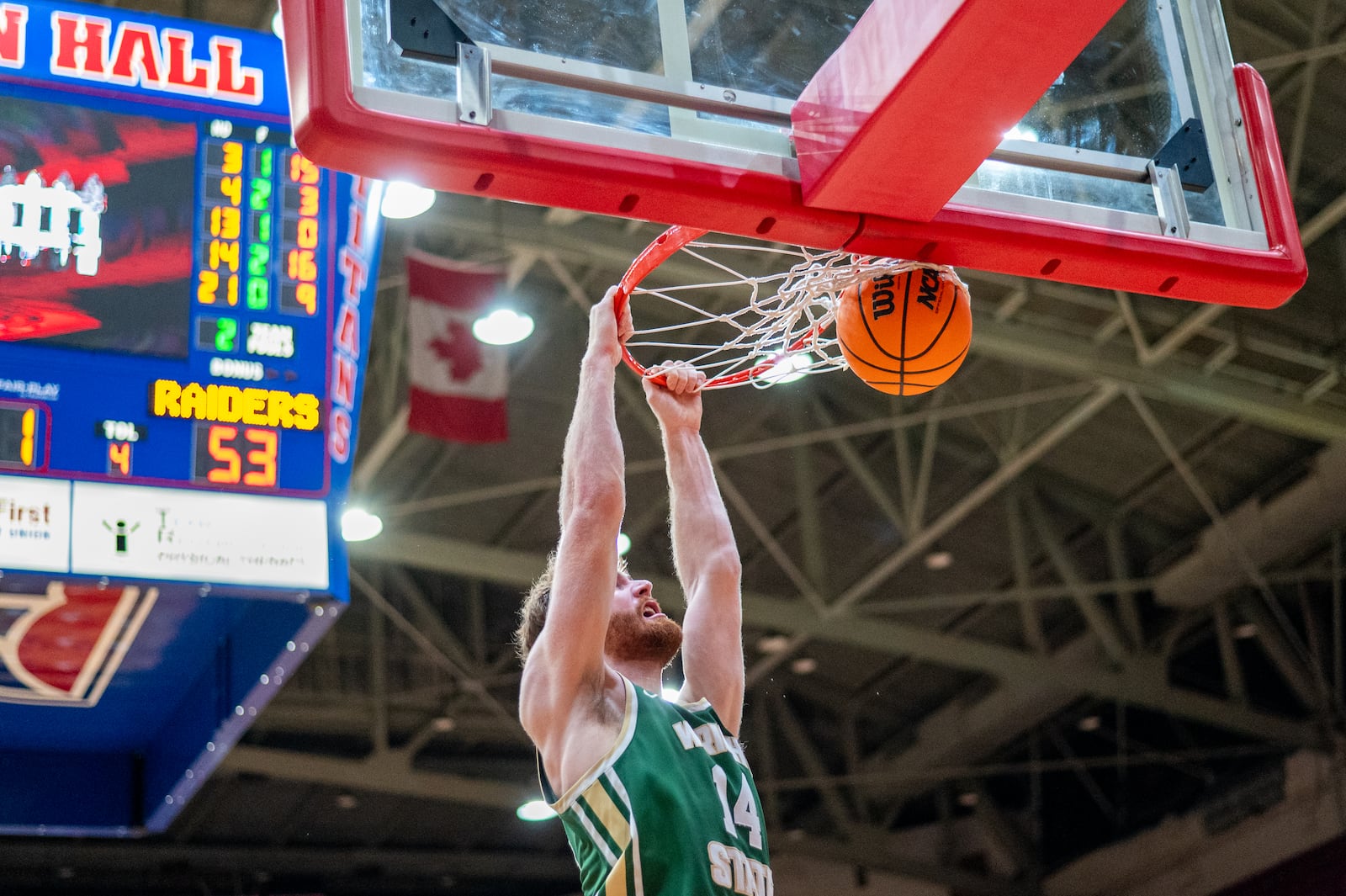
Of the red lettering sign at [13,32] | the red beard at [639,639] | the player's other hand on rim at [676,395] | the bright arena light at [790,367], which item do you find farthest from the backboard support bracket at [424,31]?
the red lettering sign at [13,32]

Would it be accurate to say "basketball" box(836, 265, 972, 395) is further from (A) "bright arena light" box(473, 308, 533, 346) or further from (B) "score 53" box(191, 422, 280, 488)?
(A) "bright arena light" box(473, 308, 533, 346)

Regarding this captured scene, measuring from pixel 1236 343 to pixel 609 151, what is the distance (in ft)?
33.9

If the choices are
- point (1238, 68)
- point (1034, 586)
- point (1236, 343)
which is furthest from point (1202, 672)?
point (1238, 68)

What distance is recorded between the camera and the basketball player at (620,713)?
12.3 ft

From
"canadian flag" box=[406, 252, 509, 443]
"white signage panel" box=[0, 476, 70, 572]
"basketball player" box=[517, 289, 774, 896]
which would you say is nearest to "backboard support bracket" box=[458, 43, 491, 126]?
"basketball player" box=[517, 289, 774, 896]

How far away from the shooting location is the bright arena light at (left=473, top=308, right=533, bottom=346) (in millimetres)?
10789

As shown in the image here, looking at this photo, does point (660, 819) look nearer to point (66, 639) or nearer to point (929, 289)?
point (929, 289)

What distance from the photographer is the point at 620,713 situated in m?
3.92

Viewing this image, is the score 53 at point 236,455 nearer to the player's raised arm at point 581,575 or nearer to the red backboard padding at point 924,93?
the player's raised arm at point 581,575

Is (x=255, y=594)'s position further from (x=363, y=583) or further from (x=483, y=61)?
(x=363, y=583)

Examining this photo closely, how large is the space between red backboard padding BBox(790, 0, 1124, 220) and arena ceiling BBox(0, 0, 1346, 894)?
7.33 meters

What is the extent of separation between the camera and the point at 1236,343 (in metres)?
13.2

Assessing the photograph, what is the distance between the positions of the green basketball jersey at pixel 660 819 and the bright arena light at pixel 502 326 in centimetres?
695

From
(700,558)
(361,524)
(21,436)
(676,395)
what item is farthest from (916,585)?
(700,558)
